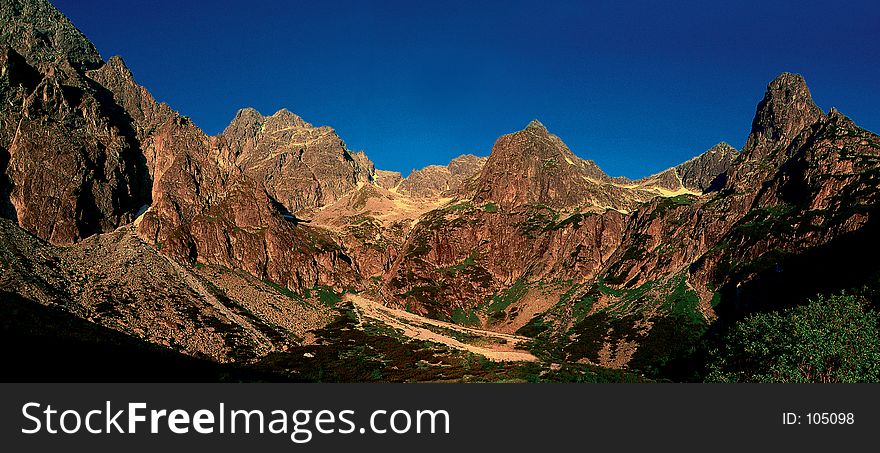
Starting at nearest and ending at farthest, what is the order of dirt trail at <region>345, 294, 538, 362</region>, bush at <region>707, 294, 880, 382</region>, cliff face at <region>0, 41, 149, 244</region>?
bush at <region>707, 294, 880, 382</region>, dirt trail at <region>345, 294, 538, 362</region>, cliff face at <region>0, 41, 149, 244</region>

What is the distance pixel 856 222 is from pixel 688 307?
56.1m

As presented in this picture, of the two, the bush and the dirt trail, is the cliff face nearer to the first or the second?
the dirt trail

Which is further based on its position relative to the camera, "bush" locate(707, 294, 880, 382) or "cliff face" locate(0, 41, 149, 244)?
"cliff face" locate(0, 41, 149, 244)

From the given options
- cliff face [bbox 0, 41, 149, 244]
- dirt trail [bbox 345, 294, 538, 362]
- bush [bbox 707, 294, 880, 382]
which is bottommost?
bush [bbox 707, 294, 880, 382]

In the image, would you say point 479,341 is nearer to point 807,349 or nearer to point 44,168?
point 807,349

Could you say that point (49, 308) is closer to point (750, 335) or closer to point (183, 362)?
point (183, 362)

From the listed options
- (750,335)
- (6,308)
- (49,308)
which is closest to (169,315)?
(49,308)

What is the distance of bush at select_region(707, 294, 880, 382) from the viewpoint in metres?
55.7

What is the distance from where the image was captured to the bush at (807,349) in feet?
183

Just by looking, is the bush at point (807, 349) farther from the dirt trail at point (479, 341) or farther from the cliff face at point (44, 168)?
the cliff face at point (44, 168)

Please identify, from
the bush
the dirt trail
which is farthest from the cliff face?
the bush

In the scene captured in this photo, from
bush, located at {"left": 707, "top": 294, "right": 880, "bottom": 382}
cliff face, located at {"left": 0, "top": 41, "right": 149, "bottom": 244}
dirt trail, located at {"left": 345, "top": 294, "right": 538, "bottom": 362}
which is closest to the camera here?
bush, located at {"left": 707, "top": 294, "right": 880, "bottom": 382}

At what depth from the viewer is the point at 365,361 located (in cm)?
13412

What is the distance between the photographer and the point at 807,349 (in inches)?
2205
